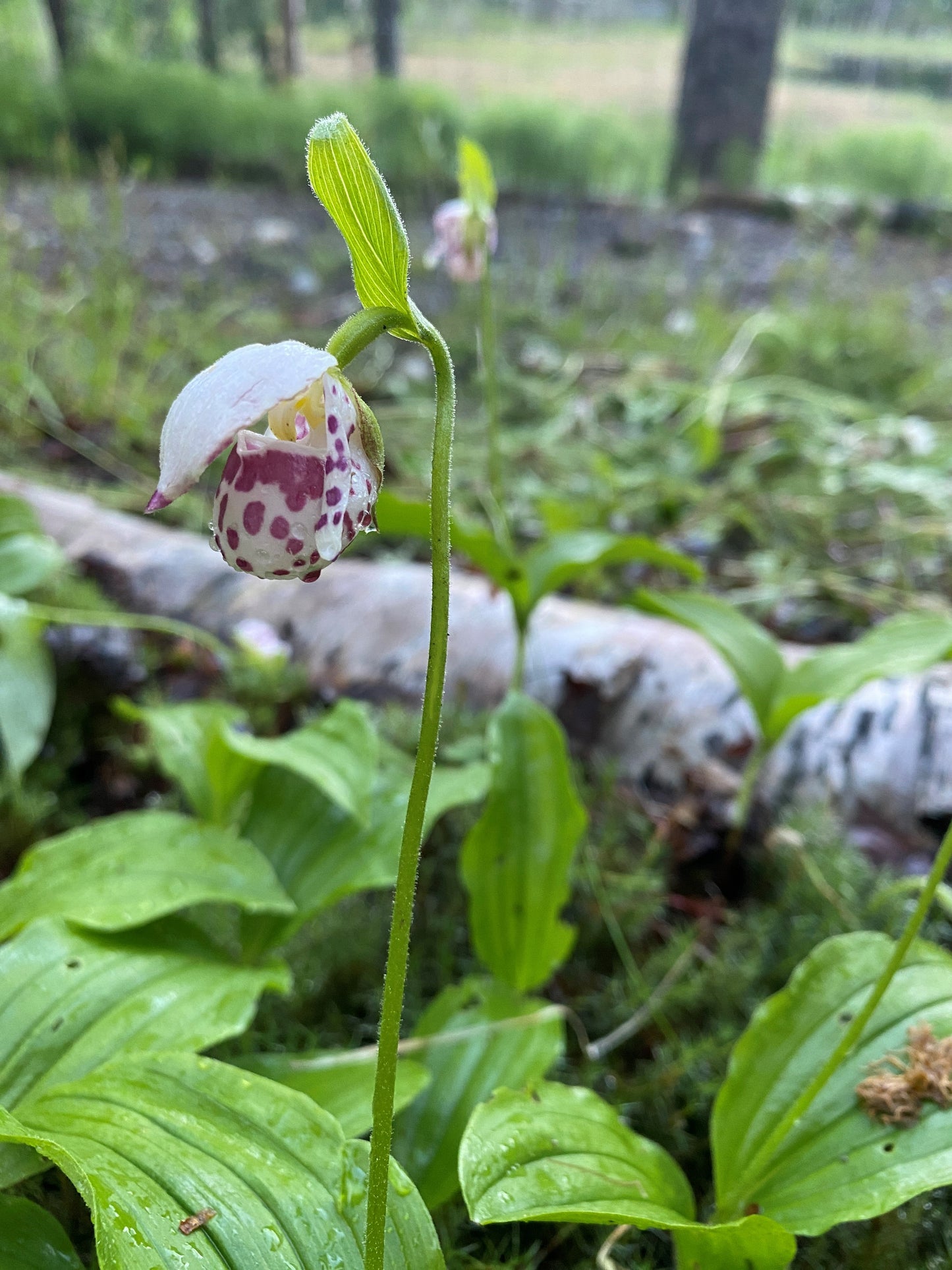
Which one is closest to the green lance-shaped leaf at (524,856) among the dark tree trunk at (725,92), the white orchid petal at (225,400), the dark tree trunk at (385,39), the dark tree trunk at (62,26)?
the white orchid petal at (225,400)

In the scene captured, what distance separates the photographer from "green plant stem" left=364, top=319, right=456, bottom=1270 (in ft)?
1.35

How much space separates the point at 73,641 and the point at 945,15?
3799 millimetres

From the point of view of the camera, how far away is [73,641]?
4.28ft

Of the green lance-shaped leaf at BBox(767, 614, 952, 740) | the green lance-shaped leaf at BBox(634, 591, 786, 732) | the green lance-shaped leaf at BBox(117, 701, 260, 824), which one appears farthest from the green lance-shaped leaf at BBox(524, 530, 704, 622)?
the green lance-shaped leaf at BBox(117, 701, 260, 824)

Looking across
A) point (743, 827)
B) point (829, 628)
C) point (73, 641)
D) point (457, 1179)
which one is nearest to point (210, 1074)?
point (457, 1179)

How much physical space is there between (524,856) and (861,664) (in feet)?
1.32

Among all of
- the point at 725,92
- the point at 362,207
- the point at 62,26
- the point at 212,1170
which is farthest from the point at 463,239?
the point at 62,26

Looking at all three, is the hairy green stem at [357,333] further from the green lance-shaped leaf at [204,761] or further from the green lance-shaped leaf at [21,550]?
the green lance-shaped leaf at [21,550]

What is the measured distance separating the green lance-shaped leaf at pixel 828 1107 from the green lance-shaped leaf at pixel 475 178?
98 centimetres

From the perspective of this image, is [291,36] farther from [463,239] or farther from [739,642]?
[739,642]

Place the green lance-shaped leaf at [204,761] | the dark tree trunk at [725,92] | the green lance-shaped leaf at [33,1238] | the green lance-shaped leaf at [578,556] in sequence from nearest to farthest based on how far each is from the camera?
the green lance-shaped leaf at [33,1238] < the green lance-shaped leaf at [204,761] < the green lance-shaped leaf at [578,556] < the dark tree trunk at [725,92]

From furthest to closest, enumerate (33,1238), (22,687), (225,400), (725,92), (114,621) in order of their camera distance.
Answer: (725,92) → (114,621) → (22,687) → (33,1238) → (225,400)

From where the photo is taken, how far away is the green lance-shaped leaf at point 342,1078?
1.98ft

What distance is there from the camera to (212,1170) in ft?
1.54
